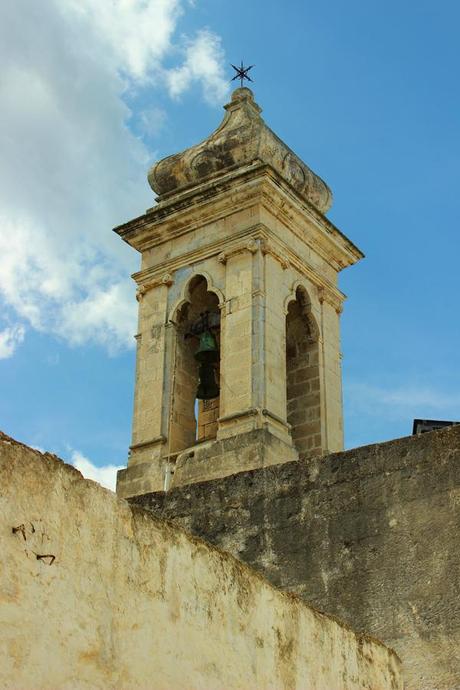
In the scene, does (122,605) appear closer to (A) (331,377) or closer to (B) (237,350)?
(B) (237,350)

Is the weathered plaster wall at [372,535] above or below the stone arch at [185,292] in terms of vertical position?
below

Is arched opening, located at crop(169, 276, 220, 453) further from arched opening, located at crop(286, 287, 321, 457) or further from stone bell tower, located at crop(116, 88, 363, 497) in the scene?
arched opening, located at crop(286, 287, 321, 457)

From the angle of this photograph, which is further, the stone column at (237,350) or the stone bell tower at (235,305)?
the stone bell tower at (235,305)

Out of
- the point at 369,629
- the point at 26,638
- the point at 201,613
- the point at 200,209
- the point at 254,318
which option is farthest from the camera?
the point at 200,209

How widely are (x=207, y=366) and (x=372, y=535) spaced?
224 inches

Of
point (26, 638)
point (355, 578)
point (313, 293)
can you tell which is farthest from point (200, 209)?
point (26, 638)

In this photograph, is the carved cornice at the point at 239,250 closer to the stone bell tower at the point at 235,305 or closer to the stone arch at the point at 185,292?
the stone bell tower at the point at 235,305

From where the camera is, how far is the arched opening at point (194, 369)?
39.6 feet

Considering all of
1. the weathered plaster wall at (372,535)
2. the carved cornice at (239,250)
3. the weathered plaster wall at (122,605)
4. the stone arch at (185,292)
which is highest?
the carved cornice at (239,250)

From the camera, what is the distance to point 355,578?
678 cm

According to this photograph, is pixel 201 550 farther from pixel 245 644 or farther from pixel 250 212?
pixel 250 212

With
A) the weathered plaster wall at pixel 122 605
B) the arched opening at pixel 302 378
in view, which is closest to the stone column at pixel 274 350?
the arched opening at pixel 302 378

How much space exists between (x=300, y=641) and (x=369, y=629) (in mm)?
1570

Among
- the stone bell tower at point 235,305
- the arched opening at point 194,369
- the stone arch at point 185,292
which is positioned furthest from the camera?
the stone arch at point 185,292
